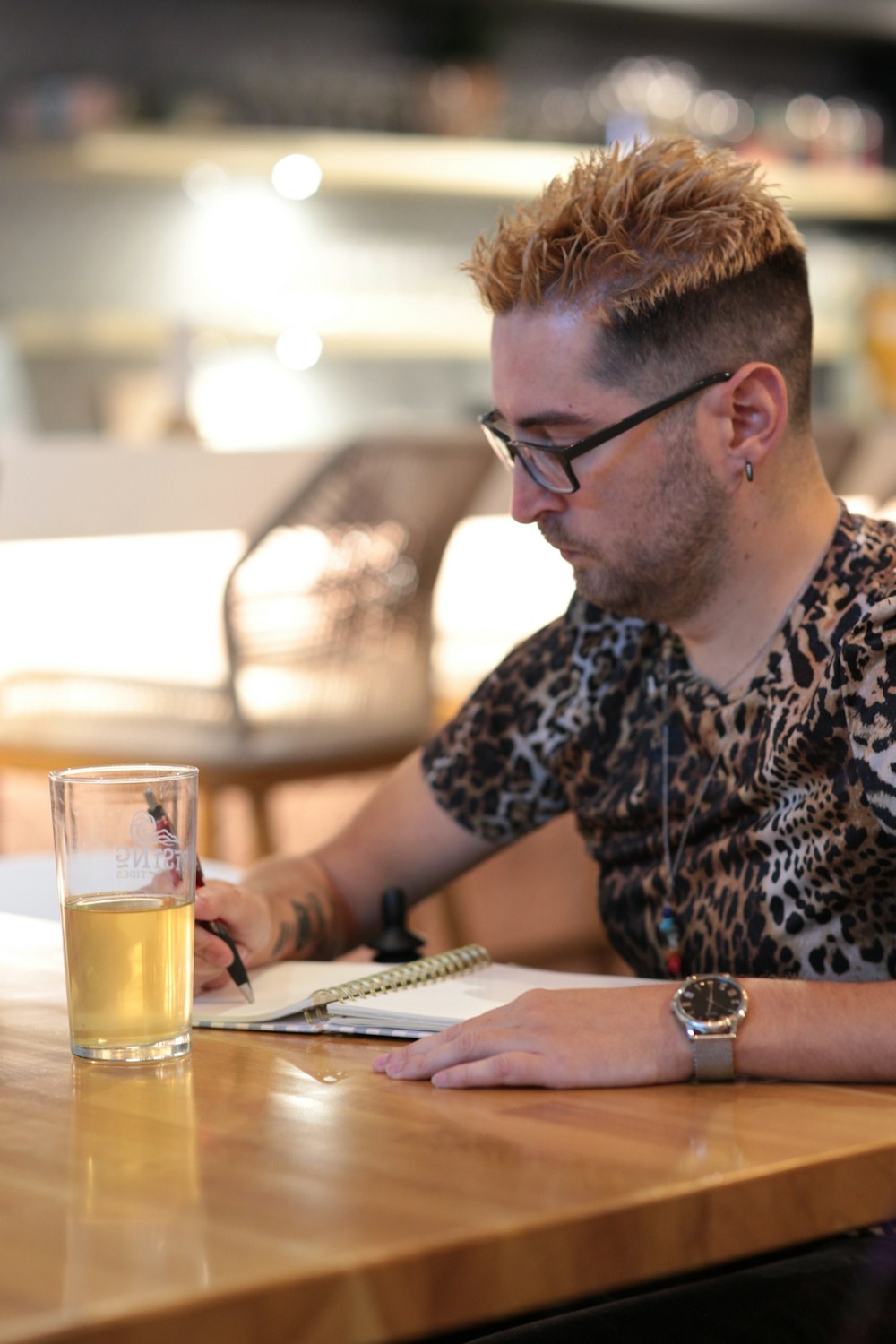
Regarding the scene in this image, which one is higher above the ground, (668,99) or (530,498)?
(668,99)

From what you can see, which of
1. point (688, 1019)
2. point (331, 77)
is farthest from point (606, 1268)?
point (331, 77)

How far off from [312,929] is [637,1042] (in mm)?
495

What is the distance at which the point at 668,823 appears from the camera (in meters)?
1.35

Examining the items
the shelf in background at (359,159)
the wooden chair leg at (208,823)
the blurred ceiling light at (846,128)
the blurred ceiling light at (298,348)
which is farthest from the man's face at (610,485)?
the blurred ceiling light at (846,128)

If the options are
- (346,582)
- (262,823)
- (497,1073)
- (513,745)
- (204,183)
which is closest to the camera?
(497,1073)

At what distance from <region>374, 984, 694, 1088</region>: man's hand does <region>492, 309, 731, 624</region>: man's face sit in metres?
0.42

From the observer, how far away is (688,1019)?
95 cm

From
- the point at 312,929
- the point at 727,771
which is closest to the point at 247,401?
the point at 312,929

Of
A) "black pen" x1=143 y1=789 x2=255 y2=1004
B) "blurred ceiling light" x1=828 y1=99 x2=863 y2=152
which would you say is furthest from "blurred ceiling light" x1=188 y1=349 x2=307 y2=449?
"black pen" x1=143 y1=789 x2=255 y2=1004

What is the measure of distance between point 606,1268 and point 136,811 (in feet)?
1.34

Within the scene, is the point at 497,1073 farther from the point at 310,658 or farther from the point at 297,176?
the point at 297,176

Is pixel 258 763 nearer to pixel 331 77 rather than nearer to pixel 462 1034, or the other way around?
pixel 462 1034

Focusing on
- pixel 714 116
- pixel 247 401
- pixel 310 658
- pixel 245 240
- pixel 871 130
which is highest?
pixel 871 130

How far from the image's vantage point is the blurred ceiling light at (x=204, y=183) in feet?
16.9
